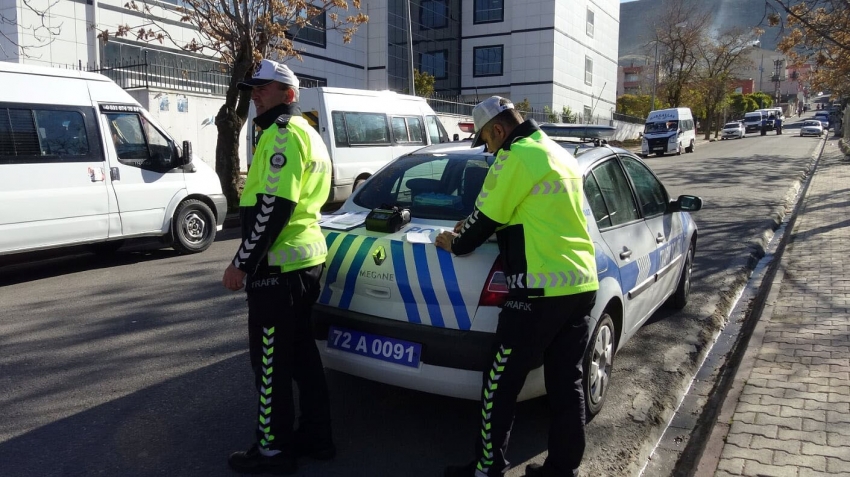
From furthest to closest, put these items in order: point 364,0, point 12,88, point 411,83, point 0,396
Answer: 1. point 364,0
2. point 411,83
3. point 12,88
4. point 0,396

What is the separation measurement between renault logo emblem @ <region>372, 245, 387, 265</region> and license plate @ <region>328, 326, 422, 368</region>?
0.40m

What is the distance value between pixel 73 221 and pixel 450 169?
526cm

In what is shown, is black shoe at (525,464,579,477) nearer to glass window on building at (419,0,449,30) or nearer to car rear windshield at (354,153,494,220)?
car rear windshield at (354,153,494,220)

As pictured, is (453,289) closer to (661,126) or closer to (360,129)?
(360,129)

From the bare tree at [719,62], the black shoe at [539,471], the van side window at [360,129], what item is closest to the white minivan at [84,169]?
the van side window at [360,129]

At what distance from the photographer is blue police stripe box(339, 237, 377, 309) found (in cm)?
377

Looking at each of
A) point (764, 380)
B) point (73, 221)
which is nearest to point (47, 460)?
point (764, 380)

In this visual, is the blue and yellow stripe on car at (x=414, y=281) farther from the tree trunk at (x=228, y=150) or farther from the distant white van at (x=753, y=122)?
the distant white van at (x=753, y=122)

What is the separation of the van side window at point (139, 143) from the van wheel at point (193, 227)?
614 mm

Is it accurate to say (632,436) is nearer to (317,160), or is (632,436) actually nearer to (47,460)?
(317,160)

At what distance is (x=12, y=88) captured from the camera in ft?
24.4

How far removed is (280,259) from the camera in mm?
3186

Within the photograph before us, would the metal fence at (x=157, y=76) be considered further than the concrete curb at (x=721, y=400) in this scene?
Yes

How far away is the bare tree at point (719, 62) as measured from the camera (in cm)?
5731
